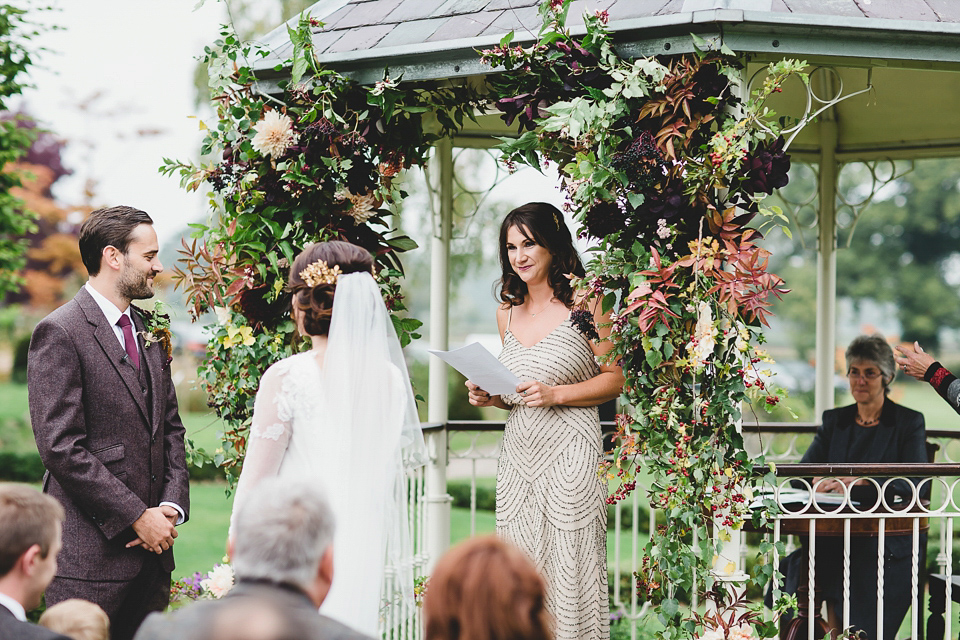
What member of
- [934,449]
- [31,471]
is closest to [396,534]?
[934,449]

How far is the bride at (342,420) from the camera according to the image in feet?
10.5

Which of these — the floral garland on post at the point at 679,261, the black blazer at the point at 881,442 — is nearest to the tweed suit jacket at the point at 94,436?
the floral garland on post at the point at 679,261

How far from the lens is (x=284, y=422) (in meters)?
3.21

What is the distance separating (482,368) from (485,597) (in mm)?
1998

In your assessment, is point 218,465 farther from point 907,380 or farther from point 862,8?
point 907,380

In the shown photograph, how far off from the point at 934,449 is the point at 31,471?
1193cm

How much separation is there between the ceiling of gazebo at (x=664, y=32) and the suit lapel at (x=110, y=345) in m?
1.46

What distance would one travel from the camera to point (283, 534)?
2225 millimetres

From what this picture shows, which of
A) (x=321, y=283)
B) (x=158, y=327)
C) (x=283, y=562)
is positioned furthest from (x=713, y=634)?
(x=158, y=327)

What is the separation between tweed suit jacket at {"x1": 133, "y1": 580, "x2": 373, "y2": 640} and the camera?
76.5 inches

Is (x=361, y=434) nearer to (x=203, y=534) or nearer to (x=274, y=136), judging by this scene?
(x=274, y=136)

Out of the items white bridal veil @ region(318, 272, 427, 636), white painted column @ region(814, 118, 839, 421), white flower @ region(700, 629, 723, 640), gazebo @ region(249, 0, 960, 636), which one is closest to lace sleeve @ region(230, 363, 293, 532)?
white bridal veil @ region(318, 272, 427, 636)

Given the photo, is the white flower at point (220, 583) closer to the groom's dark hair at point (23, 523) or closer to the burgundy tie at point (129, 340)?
the burgundy tie at point (129, 340)

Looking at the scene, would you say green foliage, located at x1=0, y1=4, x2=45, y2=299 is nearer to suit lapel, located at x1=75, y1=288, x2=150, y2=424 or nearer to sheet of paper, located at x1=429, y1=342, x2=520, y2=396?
suit lapel, located at x1=75, y1=288, x2=150, y2=424
